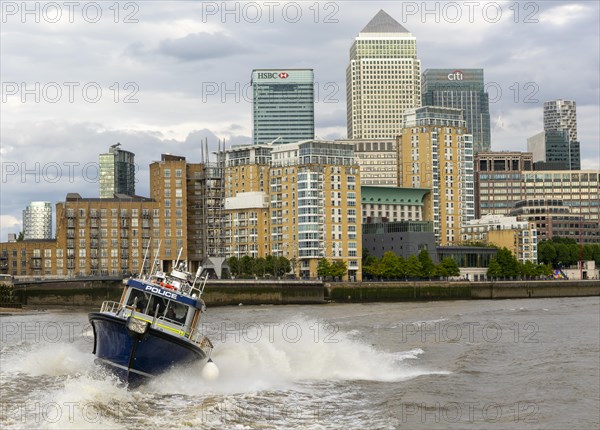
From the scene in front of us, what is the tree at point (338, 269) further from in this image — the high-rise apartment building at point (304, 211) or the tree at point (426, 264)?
the tree at point (426, 264)

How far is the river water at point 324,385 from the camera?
32250 millimetres

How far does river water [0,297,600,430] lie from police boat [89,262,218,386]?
60cm

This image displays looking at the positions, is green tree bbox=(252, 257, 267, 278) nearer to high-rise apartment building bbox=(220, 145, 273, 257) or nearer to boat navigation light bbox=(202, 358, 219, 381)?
high-rise apartment building bbox=(220, 145, 273, 257)

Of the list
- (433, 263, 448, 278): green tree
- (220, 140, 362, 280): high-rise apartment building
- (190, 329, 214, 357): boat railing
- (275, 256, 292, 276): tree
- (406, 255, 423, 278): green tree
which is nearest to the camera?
(190, 329, 214, 357): boat railing

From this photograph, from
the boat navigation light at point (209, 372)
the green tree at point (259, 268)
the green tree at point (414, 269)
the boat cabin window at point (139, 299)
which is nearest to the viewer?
the boat cabin window at point (139, 299)

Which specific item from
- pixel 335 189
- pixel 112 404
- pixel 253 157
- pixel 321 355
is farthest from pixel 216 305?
pixel 112 404

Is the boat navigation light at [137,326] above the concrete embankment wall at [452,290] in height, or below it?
above

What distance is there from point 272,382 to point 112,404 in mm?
9206

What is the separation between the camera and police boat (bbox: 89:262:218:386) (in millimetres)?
35406

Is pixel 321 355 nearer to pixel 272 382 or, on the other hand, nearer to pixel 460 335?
pixel 272 382

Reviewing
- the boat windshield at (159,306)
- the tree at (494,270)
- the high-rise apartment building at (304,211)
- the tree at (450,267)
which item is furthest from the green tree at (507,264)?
the boat windshield at (159,306)

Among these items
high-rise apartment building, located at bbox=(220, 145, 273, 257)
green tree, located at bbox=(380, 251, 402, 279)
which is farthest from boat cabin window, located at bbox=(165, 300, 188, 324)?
high-rise apartment building, located at bbox=(220, 145, 273, 257)

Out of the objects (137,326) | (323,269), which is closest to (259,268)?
(323,269)

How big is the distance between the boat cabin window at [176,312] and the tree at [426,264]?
13047 cm
